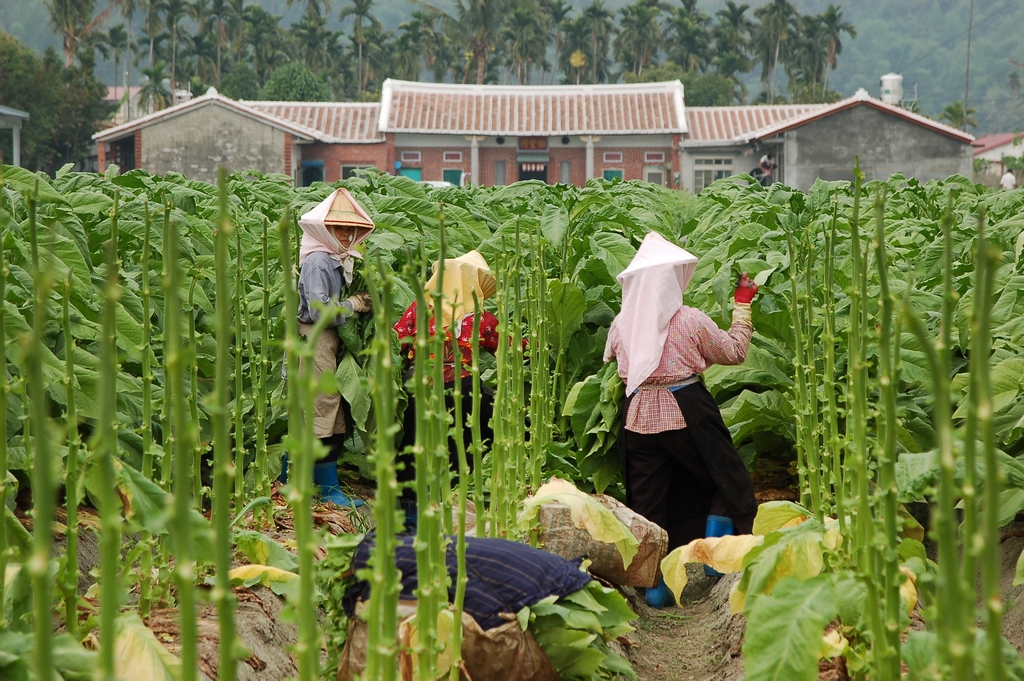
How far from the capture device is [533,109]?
44750 millimetres

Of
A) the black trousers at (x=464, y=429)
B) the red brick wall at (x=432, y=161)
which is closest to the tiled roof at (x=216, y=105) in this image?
the red brick wall at (x=432, y=161)

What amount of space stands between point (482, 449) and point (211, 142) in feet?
124

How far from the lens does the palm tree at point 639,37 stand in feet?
257

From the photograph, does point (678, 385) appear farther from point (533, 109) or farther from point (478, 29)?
point (478, 29)

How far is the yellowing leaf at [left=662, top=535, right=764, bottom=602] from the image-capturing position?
11.0ft

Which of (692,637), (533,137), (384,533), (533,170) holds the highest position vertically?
(533,137)

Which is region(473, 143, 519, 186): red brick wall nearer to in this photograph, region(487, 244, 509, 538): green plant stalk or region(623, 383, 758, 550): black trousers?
region(623, 383, 758, 550): black trousers

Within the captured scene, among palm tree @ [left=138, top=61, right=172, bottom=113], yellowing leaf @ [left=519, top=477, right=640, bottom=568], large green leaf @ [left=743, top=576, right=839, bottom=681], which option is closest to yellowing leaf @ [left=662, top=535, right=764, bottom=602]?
yellowing leaf @ [left=519, top=477, right=640, bottom=568]

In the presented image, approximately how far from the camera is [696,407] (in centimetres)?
475

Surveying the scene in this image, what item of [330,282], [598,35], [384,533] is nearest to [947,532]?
[384,533]

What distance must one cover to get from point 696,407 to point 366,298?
1677 millimetres

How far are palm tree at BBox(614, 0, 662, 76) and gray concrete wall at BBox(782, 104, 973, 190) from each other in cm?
4262

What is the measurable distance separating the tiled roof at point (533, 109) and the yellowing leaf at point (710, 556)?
1526 inches

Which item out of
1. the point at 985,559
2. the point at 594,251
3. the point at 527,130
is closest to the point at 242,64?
the point at 527,130
